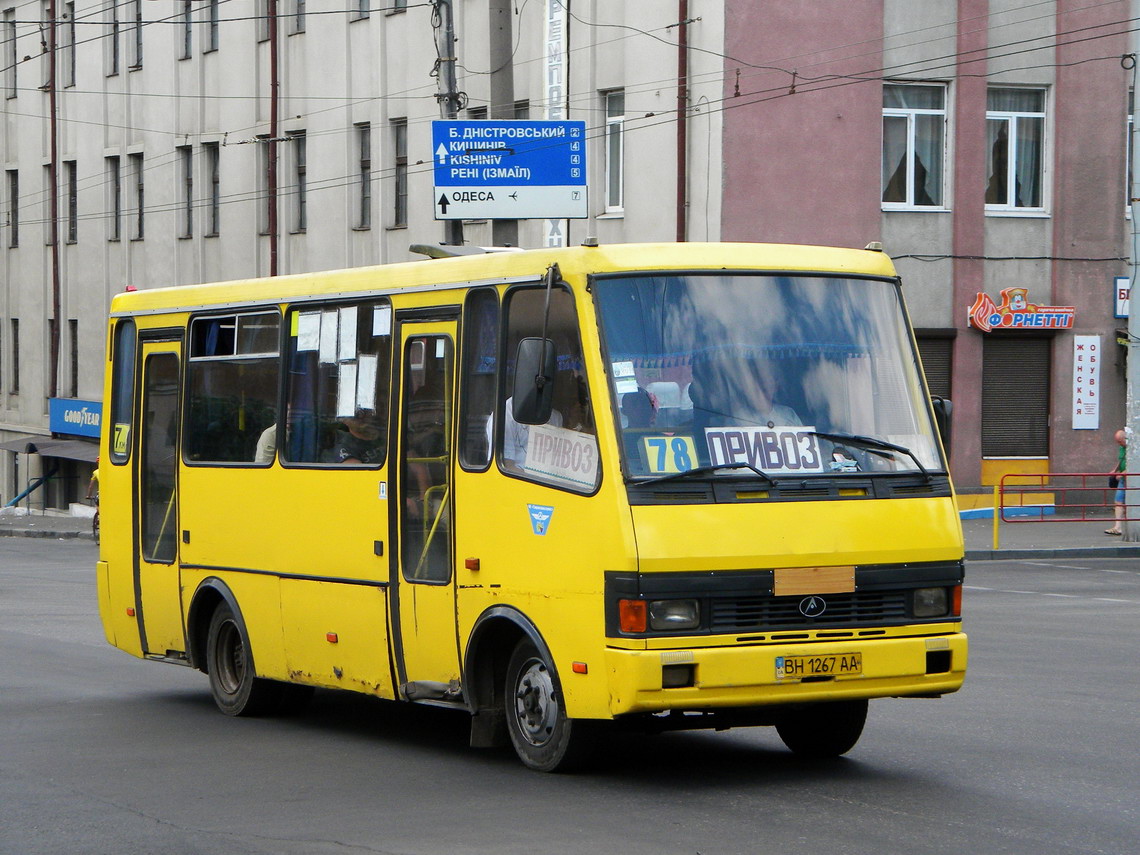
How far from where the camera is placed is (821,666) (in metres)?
8.52

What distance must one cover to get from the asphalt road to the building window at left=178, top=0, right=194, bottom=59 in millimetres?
33301

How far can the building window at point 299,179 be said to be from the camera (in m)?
40.6

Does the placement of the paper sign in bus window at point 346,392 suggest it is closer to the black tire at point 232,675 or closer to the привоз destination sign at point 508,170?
the black tire at point 232,675

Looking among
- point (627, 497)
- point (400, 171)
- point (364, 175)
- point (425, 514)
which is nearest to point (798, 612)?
point (627, 497)

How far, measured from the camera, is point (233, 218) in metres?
43.1

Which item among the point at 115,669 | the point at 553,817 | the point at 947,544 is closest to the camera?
the point at 553,817

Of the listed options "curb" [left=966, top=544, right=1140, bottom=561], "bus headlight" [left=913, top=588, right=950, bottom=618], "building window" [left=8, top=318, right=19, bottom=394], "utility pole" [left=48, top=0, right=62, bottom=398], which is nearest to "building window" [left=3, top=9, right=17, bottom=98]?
"utility pole" [left=48, top=0, right=62, bottom=398]

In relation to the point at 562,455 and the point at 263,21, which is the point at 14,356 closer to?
the point at 263,21

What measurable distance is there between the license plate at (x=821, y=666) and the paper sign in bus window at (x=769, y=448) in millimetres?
852

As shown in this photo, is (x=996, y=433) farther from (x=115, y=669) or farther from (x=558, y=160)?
(x=115, y=669)

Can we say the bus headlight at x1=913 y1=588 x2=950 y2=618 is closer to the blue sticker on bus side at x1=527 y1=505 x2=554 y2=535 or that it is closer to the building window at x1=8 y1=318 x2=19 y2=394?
the blue sticker on bus side at x1=527 y1=505 x2=554 y2=535

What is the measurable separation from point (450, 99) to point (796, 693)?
13.1 meters

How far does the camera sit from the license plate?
8461 mm

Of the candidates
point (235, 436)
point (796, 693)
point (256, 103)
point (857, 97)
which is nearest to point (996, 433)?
point (857, 97)
